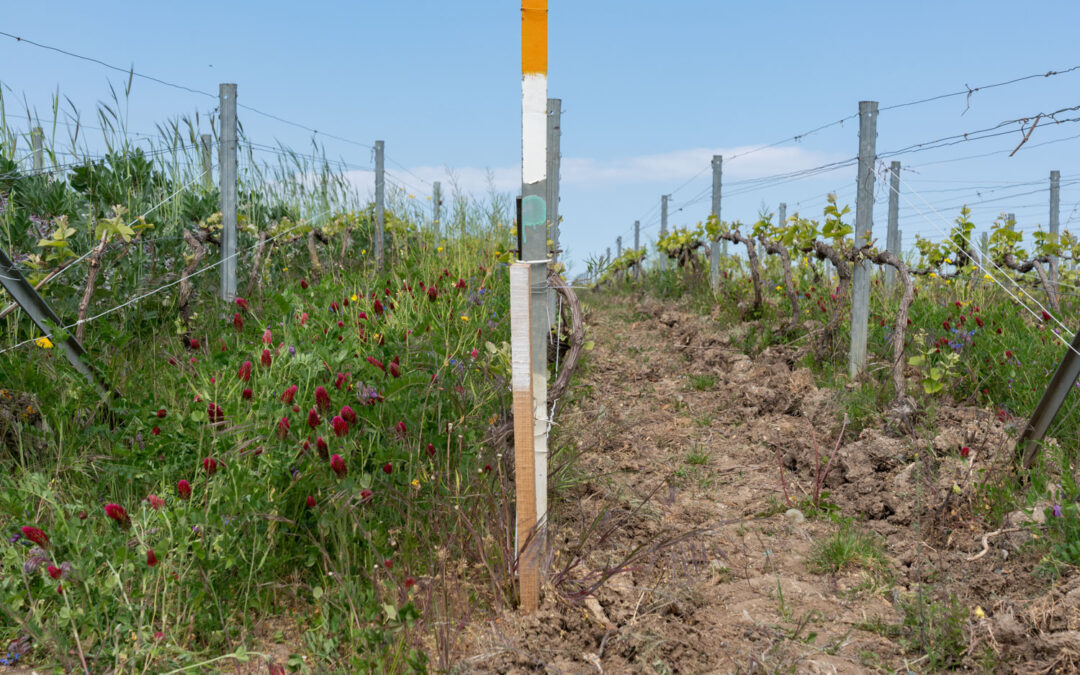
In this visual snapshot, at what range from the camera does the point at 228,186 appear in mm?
6398

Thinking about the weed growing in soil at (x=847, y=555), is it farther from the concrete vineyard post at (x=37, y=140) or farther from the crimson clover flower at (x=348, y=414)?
the concrete vineyard post at (x=37, y=140)

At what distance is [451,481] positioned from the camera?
10.8 feet

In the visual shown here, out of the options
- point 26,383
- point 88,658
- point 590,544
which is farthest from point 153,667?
point 26,383

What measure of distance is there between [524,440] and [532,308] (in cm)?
47

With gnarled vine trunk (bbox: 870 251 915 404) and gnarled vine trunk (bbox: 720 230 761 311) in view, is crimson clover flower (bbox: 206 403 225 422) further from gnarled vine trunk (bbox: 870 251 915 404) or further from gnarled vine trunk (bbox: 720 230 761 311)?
gnarled vine trunk (bbox: 720 230 761 311)

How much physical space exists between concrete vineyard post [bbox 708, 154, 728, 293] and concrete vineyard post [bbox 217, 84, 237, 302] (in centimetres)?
670

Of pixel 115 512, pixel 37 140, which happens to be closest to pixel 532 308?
pixel 115 512

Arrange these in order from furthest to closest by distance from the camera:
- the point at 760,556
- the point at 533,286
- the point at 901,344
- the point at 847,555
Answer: the point at 901,344, the point at 760,556, the point at 847,555, the point at 533,286

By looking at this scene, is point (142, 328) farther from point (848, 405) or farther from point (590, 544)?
point (848, 405)

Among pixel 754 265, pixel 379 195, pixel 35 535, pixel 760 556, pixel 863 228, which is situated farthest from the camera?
pixel 379 195

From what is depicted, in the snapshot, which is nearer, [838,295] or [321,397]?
[321,397]

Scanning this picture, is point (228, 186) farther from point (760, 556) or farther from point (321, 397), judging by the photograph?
point (760, 556)

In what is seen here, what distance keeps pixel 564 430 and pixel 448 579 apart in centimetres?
206

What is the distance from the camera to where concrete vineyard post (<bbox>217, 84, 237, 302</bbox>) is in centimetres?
633
